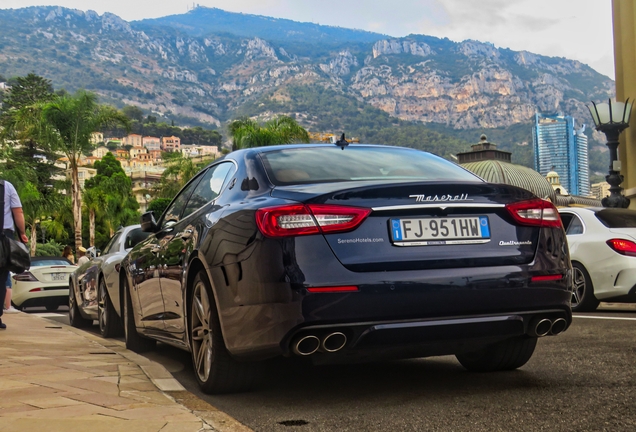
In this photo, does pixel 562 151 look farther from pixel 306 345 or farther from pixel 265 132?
pixel 306 345

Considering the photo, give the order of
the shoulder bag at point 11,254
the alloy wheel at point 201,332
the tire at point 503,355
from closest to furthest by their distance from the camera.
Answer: the alloy wheel at point 201,332
the tire at point 503,355
the shoulder bag at point 11,254

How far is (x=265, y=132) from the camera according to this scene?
45.5m

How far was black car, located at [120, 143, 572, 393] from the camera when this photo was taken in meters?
4.06

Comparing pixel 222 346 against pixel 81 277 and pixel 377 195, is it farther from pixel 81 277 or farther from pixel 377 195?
pixel 81 277

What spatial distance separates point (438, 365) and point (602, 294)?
5.07m

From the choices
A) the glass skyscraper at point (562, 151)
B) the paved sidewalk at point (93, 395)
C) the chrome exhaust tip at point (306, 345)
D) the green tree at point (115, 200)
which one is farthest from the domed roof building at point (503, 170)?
the glass skyscraper at point (562, 151)

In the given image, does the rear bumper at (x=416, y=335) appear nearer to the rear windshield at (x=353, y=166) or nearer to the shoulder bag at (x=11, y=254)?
the rear windshield at (x=353, y=166)

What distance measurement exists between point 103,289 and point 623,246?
6158 mm

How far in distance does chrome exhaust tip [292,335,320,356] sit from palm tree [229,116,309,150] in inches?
1582

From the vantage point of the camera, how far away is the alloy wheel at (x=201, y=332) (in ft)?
15.7

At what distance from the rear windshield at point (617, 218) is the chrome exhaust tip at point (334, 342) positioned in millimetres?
7194

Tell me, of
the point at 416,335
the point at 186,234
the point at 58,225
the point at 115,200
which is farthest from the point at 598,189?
the point at 416,335

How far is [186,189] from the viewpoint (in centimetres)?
638

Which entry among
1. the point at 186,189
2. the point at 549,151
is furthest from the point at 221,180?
the point at 549,151
